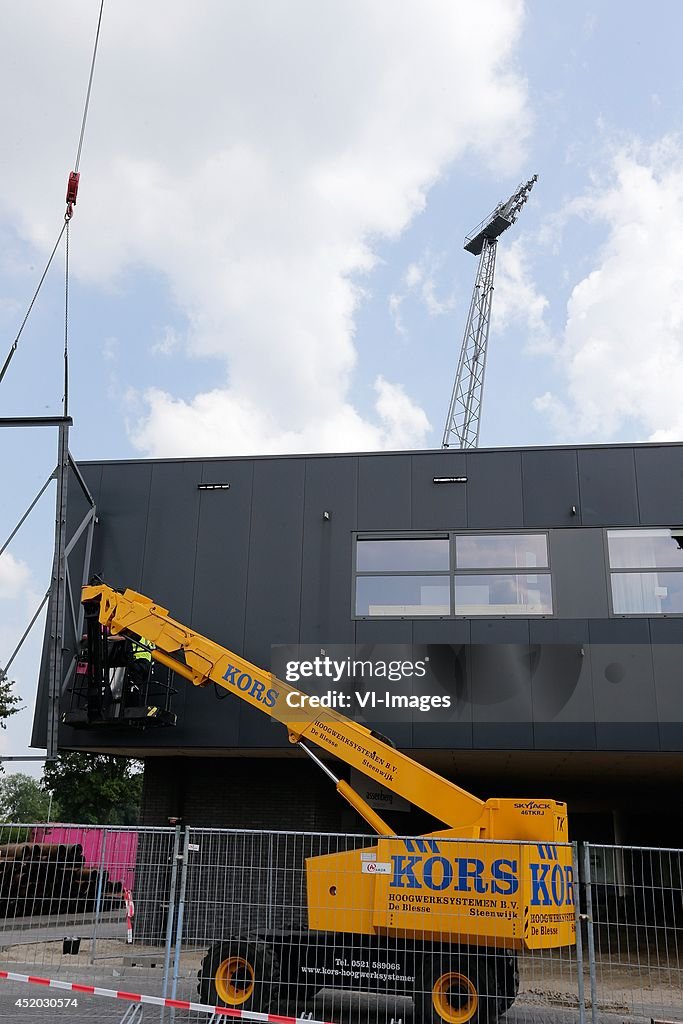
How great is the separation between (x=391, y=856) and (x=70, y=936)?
3.37 meters

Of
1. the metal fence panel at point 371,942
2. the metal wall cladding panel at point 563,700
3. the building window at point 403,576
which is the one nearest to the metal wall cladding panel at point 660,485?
the metal wall cladding panel at point 563,700

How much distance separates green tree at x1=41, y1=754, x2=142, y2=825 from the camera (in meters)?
40.9

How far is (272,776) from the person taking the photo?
52.2ft

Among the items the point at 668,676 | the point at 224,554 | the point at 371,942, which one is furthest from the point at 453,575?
the point at 371,942

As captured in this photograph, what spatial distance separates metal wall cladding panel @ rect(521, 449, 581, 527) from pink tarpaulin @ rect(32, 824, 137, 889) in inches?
297

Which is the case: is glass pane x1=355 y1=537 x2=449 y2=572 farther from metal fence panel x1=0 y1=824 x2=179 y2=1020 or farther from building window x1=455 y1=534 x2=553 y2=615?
metal fence panel x1=0 y1=824 x2=179 y2=1020

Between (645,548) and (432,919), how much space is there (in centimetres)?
726

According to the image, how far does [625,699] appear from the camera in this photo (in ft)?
43.7

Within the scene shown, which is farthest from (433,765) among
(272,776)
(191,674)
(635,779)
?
(191,674)

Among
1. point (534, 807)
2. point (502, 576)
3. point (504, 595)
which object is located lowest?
point (534, 807)

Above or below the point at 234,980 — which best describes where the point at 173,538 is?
above

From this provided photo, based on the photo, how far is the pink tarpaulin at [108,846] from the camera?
28.6 feet

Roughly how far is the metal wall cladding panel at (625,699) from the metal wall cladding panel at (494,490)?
2.50 m

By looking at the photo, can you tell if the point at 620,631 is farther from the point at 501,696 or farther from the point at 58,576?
the point at 58,576
